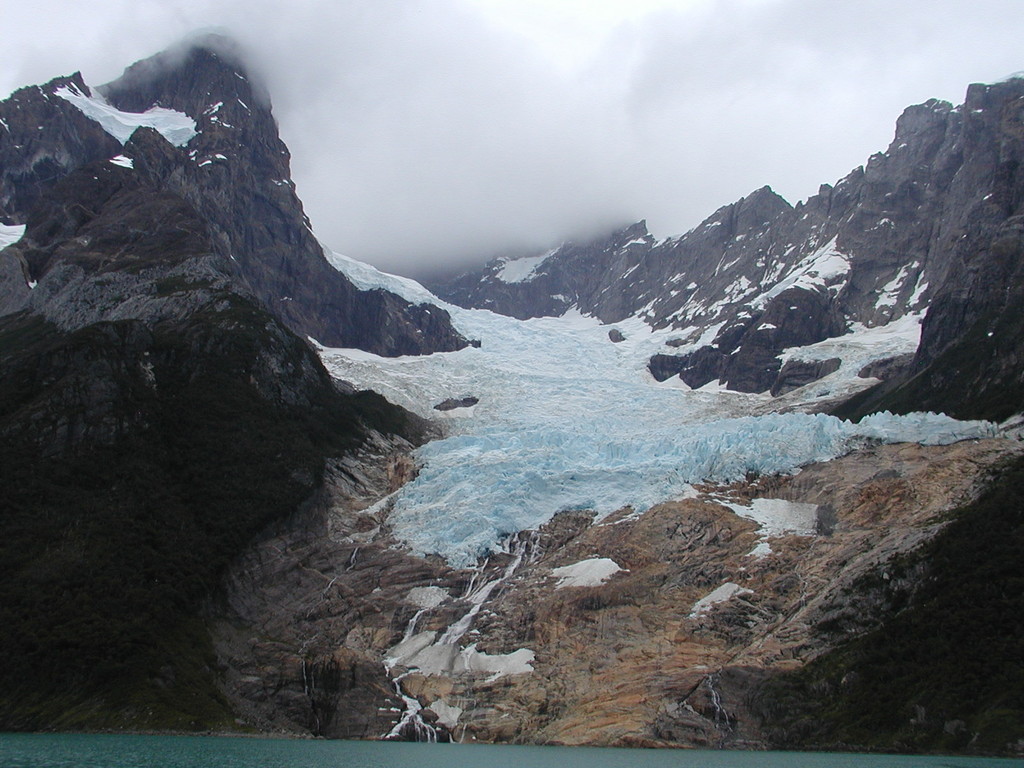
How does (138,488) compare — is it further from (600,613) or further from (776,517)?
(776,517)

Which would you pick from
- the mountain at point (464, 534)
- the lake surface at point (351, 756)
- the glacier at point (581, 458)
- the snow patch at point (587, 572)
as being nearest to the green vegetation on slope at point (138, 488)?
the mountain at point (464, 534)

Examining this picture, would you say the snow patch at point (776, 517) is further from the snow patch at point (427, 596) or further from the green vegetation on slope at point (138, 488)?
the green vegetation on slope at point (138, 488)

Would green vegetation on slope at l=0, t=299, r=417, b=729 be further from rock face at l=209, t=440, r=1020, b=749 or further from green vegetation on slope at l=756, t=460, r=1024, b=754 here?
green vegetation on slope at l=756, t=460, r=1024, b=754

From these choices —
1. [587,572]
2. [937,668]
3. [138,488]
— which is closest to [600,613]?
[587,572]

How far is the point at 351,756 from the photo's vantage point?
59.4 meters

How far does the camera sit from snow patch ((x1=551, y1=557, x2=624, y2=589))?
86.7 m

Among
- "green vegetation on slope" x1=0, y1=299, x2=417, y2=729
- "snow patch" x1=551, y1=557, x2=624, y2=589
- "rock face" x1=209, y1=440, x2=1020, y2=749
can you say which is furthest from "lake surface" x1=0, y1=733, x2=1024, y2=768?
"snow patch" x1=551, y1=557, x2=624, y2=589

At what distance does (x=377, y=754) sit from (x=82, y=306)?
8886 cm

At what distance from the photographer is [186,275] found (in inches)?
5241

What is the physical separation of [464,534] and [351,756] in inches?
1578

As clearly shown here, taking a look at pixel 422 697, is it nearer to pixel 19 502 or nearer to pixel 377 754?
pixel 377 754

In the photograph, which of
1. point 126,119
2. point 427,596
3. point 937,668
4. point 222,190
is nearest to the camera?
point 937,668

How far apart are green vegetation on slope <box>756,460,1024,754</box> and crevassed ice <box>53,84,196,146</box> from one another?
160 m

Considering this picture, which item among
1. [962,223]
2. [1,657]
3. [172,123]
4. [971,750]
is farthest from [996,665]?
[172,123]
